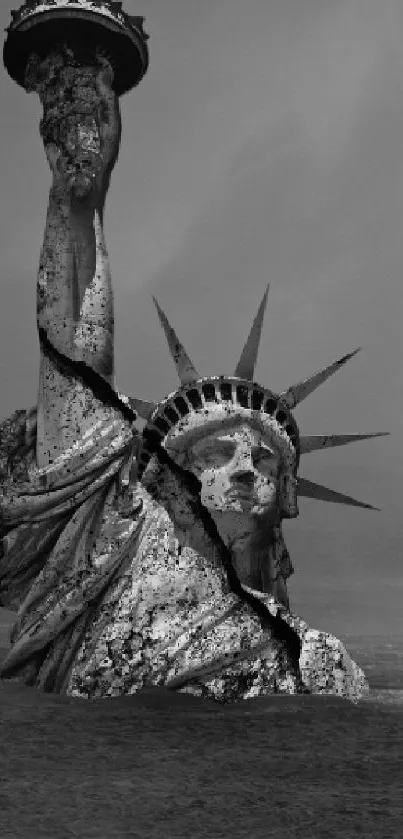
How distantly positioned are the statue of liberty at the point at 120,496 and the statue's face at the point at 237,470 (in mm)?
13

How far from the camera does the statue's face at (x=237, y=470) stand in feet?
28.2

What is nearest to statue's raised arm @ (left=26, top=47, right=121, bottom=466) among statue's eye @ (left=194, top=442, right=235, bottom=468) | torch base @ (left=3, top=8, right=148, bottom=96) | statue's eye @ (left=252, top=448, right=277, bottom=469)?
torch base @ (left=3, top=8, right=148, bottom=96)

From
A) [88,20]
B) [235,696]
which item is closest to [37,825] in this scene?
[235,696]

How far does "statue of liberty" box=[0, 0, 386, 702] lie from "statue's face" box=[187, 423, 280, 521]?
0.01 meters

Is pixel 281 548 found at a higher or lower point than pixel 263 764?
higher

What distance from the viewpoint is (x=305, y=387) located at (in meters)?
9.52

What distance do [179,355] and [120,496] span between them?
181 cm

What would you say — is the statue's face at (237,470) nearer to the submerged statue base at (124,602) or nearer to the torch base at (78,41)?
the submerged statue base at (124,602)

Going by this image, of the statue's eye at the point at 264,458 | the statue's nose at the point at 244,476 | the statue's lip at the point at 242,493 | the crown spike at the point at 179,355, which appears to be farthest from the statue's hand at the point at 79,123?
the statue's lip at the point at 242,493

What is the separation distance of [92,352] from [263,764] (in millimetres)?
5606

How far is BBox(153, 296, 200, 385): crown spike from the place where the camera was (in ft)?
30.5

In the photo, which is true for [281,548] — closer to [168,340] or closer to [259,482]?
[259,482]

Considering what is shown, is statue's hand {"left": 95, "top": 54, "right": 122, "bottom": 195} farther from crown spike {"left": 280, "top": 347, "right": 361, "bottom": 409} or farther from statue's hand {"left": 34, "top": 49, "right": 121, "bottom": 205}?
crown spike {"left": 280, "top": 347, "right": 361, "bottom": 409}

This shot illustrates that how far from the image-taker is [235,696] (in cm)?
704
